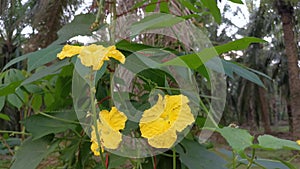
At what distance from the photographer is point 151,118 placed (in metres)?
0.30

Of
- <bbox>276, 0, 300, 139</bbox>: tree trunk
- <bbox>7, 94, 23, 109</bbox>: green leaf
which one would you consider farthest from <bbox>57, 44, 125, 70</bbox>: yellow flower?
<bbox>276, 0, 300, 139</bbox>: tree trunk

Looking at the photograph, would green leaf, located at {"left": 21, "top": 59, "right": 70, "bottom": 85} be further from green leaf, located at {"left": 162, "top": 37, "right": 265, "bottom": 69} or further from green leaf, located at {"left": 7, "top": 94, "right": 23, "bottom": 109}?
green leaf, located at {"left": 7, "top": 94, "right": 23, "bottom": 109}

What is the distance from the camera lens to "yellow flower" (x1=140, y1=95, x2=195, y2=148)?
0.96 ft

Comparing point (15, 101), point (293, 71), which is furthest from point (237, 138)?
point (293, 71)

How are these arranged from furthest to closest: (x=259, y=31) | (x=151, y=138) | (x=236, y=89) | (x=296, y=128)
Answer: (x=236, y=89) → (x=259, y=31) → (x=296, y=128) → (x=151, y=138)

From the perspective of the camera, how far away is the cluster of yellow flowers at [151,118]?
29 centimetres

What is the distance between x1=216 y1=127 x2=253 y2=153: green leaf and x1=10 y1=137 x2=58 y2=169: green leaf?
0.18 m

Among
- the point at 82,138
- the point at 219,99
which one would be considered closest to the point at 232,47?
the point at 219,99

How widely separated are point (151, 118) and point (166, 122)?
0.01m

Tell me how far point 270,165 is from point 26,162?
0.24 metres

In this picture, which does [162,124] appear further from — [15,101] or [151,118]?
[15,101]

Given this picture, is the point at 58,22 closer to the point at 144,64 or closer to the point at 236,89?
the point at 144,64

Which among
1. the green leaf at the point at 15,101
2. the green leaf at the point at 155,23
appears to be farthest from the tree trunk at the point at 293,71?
the green leaf at the point at 155,23

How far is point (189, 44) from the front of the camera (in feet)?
1.45
